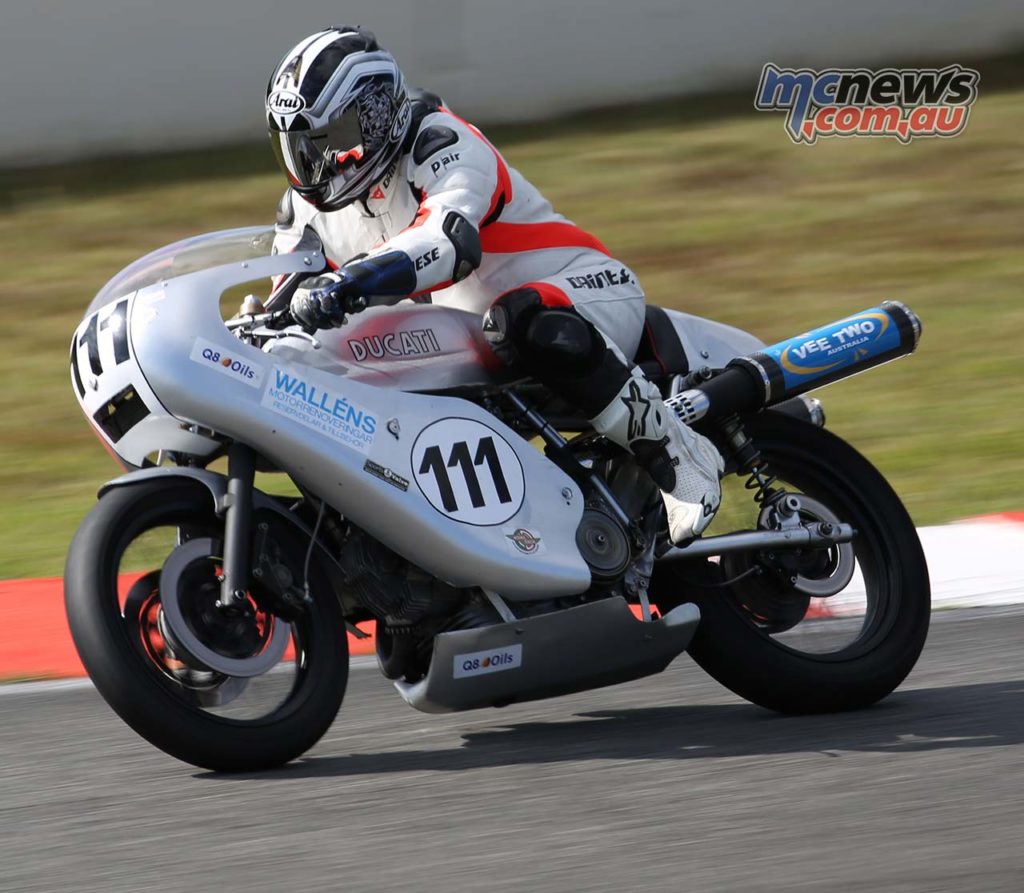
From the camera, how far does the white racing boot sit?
15.7 feet

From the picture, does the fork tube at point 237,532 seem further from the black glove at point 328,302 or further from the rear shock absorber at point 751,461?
the rear shock absorber at point 751,461

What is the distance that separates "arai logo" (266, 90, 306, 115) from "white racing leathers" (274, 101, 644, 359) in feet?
1.06

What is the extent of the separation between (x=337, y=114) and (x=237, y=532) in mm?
1100

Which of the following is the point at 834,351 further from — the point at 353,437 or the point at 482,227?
the point at 353,437

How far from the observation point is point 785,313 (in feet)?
36.8

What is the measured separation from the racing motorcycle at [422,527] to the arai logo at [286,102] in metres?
0.32

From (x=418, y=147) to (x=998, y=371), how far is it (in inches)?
238

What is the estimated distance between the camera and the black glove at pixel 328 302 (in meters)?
4.31

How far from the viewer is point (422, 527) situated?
4484 millimetres

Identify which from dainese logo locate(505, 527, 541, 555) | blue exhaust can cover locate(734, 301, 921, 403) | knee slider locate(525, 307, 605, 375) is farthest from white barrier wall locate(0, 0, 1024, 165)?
dainese logo locate(505, 527, 541, 555)

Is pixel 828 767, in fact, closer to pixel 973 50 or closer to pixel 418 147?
pixel 418 147

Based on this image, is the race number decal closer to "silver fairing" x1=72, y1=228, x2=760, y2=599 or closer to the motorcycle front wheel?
"silver fairing" x1=72, y1=228, x2=760, y2=599

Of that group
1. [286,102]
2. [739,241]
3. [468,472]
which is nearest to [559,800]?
[468,472]

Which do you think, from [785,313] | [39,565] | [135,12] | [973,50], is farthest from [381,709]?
[973,50]
